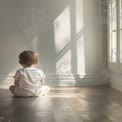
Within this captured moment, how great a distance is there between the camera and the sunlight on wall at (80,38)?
4.14m

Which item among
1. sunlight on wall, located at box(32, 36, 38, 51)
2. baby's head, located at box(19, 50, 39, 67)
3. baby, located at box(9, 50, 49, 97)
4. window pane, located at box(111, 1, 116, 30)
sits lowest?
baby, located at box(9, 50, 49, 97)

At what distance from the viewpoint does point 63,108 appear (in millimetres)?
2494

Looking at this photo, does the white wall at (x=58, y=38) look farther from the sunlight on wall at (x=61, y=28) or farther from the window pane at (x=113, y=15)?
the window pane at (x=113, y=15)

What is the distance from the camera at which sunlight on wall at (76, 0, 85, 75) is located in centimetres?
414

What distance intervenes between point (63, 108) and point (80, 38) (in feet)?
5.82

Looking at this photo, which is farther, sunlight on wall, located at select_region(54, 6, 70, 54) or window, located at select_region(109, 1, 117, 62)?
sunlight on wall, located at select_region(54, 6, 70, 54)

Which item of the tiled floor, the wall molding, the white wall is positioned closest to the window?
the white wall

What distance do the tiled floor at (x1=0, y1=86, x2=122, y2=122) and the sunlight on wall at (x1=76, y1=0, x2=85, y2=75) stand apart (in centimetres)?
86

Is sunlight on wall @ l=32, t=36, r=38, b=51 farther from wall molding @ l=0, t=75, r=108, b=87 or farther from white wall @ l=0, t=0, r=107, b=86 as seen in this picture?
wall molding @ l=0, t=75, r=108, b=87

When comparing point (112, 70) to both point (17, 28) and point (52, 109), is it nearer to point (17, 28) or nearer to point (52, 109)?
point (17, 28)

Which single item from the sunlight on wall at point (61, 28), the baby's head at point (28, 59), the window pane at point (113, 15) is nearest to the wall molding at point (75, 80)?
the sunlight on wall at point (61, 28)

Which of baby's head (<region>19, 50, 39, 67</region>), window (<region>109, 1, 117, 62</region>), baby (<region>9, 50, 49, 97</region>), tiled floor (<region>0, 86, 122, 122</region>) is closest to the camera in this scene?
tiled floor (<region>0, 86, 122, 122</region>)

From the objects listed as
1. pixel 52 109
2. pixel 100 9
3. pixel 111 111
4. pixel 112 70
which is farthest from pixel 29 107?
pixel 100 9

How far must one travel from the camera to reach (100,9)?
4.13 metres
